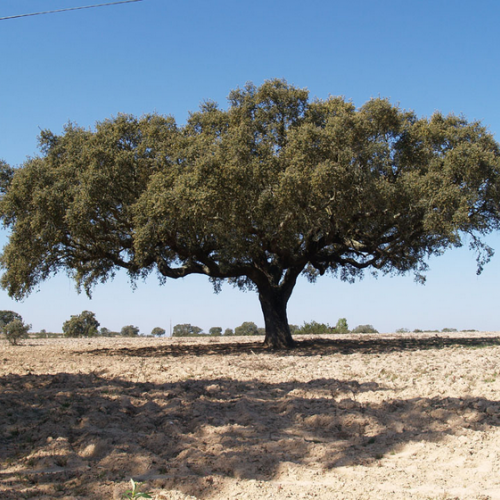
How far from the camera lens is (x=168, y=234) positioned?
48.6 ft

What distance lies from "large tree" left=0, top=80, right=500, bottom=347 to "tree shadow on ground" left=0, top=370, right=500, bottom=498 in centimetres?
655

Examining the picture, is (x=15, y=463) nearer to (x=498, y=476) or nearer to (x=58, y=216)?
(x=498, y=476)

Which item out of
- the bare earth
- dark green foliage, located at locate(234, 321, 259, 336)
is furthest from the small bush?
the bare earth

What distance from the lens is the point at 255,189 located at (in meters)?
13.4

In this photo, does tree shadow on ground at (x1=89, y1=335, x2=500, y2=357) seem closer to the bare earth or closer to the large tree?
the large tree

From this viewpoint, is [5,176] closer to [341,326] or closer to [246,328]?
[341,326]

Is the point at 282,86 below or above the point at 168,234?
above

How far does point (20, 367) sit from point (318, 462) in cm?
808

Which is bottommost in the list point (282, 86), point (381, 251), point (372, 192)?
point (381, 251)

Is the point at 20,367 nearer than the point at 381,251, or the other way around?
the point at 20,367

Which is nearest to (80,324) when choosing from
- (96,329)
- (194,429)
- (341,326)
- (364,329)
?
(96,329)

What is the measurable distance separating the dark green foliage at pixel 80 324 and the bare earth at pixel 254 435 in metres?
32.0

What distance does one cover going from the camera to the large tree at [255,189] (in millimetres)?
13164

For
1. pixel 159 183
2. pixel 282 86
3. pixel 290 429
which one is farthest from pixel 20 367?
pixel 282 86
